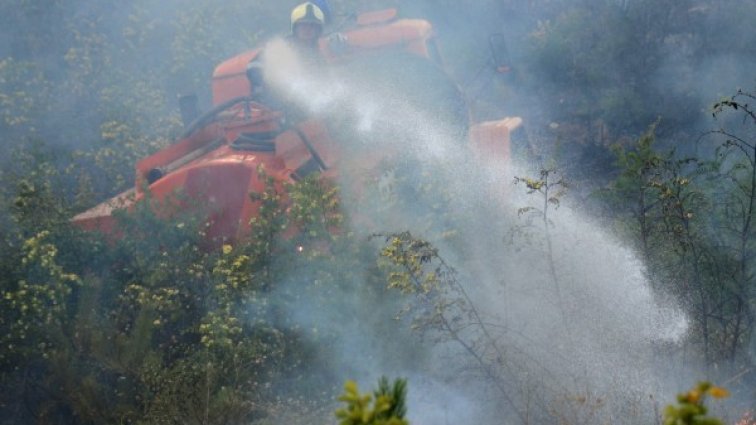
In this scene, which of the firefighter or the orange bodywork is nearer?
the orange bodywork

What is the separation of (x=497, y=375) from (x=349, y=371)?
43.5 inches

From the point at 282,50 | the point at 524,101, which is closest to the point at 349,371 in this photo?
the point at 282,50

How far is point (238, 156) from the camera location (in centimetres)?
593

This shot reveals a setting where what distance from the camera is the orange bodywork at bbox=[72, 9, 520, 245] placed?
571cm

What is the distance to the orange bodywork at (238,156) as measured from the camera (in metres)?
5.71

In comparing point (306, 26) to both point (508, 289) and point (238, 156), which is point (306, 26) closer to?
point (238, 156)

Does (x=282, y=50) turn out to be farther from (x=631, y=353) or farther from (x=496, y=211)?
(x=631, y=353)

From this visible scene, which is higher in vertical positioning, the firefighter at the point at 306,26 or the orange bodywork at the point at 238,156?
the firefighter at the point at 306,26

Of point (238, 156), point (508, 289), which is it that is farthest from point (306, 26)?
point (508, 289)

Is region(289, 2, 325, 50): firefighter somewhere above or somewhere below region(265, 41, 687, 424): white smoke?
above

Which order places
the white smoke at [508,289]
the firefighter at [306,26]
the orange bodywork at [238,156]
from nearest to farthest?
the white smoke at [508,289] → the orange bodywork at [238,156] → the firefighter at [306,26]

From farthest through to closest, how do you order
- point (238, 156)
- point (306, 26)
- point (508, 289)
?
point (306, 26) < point (238, 156) < point (508, 289)

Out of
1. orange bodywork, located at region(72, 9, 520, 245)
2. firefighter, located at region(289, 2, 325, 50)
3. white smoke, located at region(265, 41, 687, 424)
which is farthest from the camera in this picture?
firefighter, located at region(289, 2, 325, 50)

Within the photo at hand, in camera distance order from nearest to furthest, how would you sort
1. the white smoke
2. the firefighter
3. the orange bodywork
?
the white smoke → the orange bodywork → the firefighter
